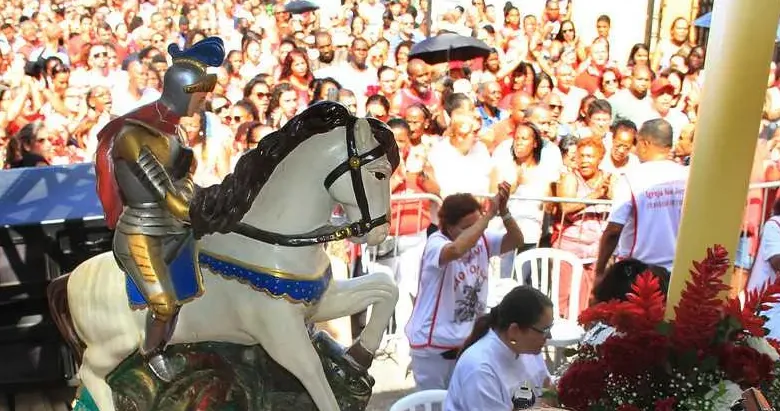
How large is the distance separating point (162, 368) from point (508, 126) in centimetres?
407

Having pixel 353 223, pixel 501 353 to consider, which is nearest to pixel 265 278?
pixel 353 223

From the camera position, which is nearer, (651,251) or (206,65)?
(206,65)

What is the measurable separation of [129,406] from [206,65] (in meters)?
0.83

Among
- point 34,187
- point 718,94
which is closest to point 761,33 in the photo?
point 718,94

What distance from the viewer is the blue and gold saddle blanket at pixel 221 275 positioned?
71.8 inches

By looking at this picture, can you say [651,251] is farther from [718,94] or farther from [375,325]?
[718,94]

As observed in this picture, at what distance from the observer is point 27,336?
3531mm

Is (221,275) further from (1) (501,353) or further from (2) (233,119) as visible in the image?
(2) (233,119)

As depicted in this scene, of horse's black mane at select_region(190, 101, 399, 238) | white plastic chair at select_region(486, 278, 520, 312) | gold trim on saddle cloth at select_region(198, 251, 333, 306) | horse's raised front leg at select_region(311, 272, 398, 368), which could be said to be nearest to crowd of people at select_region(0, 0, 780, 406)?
white plastic chair at select_region(486, 278, 520, 312)

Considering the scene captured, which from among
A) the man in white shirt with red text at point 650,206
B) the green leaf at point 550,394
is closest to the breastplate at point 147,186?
the green leaf at point 550,394

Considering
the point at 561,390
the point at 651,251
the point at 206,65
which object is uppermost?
the point at 206,65

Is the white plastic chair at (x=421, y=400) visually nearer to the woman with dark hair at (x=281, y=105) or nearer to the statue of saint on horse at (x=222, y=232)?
the statue of saint on horse at (x=222, y=232)

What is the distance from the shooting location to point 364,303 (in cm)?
199

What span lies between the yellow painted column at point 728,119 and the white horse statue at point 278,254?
2.17 feet
